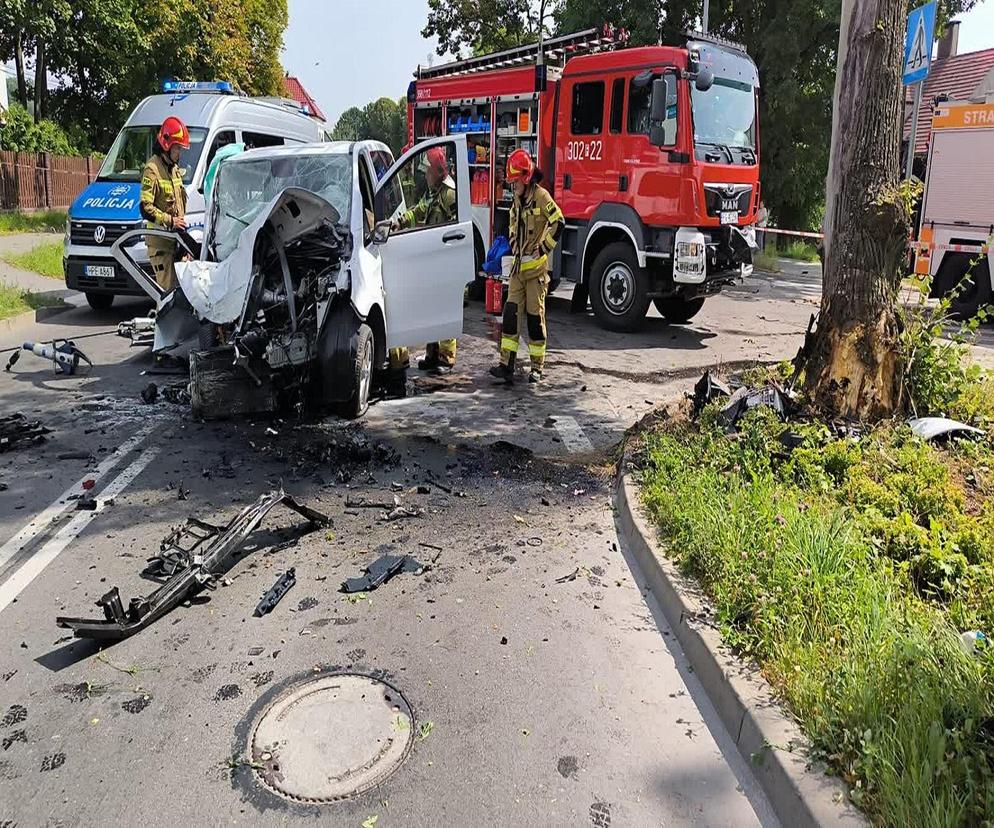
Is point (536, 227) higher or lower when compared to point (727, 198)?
lower

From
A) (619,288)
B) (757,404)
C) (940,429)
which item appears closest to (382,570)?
(757,404)

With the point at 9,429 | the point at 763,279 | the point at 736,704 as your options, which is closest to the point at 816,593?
the point at 736,704

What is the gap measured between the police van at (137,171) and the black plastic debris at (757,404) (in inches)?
268

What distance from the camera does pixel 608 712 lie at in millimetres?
3195

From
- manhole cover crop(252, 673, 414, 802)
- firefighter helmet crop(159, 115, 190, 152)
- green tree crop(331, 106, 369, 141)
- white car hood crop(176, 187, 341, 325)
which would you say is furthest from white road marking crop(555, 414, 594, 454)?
green tree crop(331, 106, 369, 141)

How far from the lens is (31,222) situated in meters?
21.7

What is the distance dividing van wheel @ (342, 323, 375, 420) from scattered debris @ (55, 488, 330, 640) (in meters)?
1.88

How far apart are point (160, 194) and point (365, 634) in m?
6.70

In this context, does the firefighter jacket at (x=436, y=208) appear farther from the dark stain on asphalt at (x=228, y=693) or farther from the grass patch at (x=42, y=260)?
the grass patch at (x=42, y=260)

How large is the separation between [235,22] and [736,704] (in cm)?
3485

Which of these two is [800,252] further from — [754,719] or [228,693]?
[228,693]

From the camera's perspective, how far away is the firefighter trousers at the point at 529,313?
8367 mm

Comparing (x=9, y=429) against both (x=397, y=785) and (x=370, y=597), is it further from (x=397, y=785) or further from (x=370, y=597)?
(x=397, y=785)

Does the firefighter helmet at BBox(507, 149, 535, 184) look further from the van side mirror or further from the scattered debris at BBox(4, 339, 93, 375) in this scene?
the scattered debris at BBox(4, 339, 93, 375)
